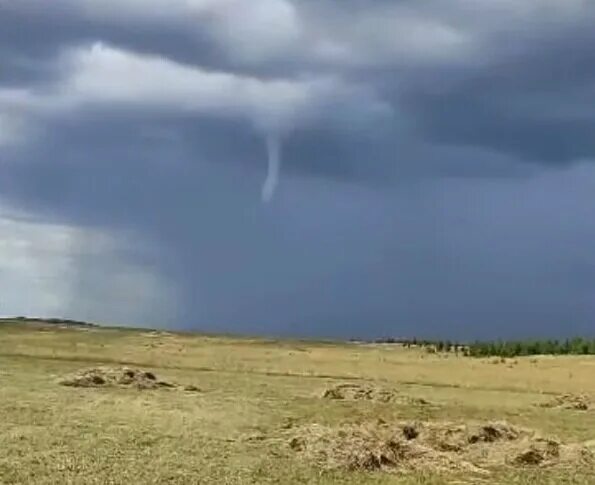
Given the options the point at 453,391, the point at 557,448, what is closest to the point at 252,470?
the point at 557,448

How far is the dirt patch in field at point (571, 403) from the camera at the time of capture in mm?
50719

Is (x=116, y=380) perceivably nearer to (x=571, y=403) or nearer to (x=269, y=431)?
(x=269, y=431)

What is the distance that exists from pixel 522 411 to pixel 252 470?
73.6 ft

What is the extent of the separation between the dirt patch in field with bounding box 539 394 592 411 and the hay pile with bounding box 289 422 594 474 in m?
16.7

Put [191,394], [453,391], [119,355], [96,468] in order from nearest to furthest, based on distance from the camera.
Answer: [96,468] → [191,394] → [453,391] → [119,355]

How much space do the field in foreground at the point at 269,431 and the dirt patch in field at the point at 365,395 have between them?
4.1 inches

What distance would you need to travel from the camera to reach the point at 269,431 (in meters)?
35.7

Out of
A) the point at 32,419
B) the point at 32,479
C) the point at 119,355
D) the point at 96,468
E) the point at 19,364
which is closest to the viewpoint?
the point at 32,479

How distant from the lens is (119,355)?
3469 inches

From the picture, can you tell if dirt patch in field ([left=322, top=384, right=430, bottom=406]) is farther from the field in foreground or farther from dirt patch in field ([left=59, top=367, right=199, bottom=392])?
dirt patch in field ([left=59, top=367, right=199, bottom=392])

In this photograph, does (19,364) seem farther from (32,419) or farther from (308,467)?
(308,467)

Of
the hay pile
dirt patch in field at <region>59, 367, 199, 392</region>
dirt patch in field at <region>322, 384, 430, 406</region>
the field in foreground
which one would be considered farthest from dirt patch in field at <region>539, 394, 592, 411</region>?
the hay pile

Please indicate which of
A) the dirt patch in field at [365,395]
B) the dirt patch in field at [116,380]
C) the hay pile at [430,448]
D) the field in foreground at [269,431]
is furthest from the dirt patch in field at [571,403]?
the hay pile at [430,448]

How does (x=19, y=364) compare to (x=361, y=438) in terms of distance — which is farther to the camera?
(x=19, y=364)
